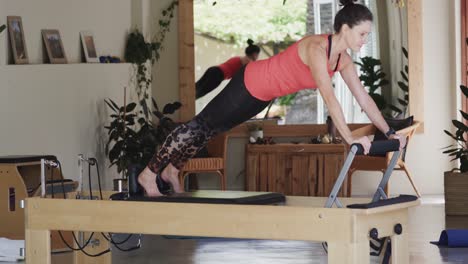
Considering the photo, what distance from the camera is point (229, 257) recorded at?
6.92m

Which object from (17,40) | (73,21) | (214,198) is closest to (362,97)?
(214,198)

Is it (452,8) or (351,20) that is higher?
(452,8)

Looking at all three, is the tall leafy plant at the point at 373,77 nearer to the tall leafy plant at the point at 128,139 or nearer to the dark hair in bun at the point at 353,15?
the tall leafy plant at the point at 128,139

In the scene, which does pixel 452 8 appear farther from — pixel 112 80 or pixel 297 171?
pixel 112 80

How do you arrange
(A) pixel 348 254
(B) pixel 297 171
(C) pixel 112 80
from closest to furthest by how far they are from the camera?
(A) pixel 348 254, (C) pixel 112 80, (B) pixel 297 171

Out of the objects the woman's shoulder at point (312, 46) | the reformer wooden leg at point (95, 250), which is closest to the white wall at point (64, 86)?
the reformer wooden leg at point (95, 250)

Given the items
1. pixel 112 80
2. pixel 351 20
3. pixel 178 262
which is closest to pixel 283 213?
pixel 351 20

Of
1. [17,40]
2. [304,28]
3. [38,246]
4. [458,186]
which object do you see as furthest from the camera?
[304,28]

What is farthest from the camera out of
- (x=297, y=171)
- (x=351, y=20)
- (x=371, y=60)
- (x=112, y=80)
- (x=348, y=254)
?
(x=371, y=60)

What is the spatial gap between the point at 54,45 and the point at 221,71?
305 cm

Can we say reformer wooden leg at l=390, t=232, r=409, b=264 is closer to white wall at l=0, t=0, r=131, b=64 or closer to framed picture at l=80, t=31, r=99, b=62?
white wall at l=0, t=0, r=131, b=64

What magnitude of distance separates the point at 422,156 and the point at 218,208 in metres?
6.83

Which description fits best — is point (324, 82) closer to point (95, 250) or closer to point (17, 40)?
point (95, 250)

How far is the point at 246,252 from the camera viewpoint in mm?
7156
